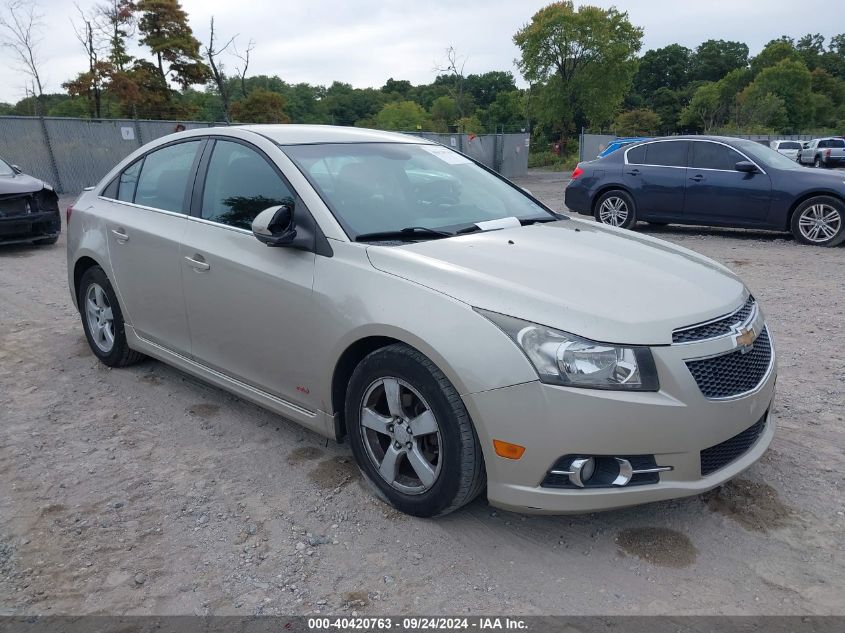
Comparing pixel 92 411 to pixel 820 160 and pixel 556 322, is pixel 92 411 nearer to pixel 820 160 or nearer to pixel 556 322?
pixel 556 322

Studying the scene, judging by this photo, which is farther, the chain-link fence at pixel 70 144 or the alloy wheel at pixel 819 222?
the chain-link fence at pixel 70 144

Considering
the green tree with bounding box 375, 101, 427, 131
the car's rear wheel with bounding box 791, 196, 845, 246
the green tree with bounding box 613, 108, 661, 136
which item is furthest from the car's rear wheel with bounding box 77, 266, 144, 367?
the green tree with bounding box 613, 108, 661, 136

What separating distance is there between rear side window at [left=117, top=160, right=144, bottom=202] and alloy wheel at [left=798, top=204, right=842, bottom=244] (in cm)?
909

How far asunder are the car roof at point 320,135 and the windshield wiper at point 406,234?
2.82ft

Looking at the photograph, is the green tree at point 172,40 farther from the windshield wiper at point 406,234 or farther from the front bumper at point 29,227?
the windshield wiper at point 406,234

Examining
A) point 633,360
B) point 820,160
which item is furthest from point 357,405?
point 820,160

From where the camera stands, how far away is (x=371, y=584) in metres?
2.58

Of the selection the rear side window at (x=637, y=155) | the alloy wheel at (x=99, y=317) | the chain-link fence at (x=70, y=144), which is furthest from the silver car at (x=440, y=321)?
the chain-link fence at (x=70, y=144)

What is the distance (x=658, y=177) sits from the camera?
1079 centimetres

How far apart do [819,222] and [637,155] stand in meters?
2.92

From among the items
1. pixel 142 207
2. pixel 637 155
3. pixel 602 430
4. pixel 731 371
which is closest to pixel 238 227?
pixel 142 207

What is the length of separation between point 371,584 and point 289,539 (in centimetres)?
48

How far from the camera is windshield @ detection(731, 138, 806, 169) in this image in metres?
9.99

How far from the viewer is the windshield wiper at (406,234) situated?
3203 millimetres
